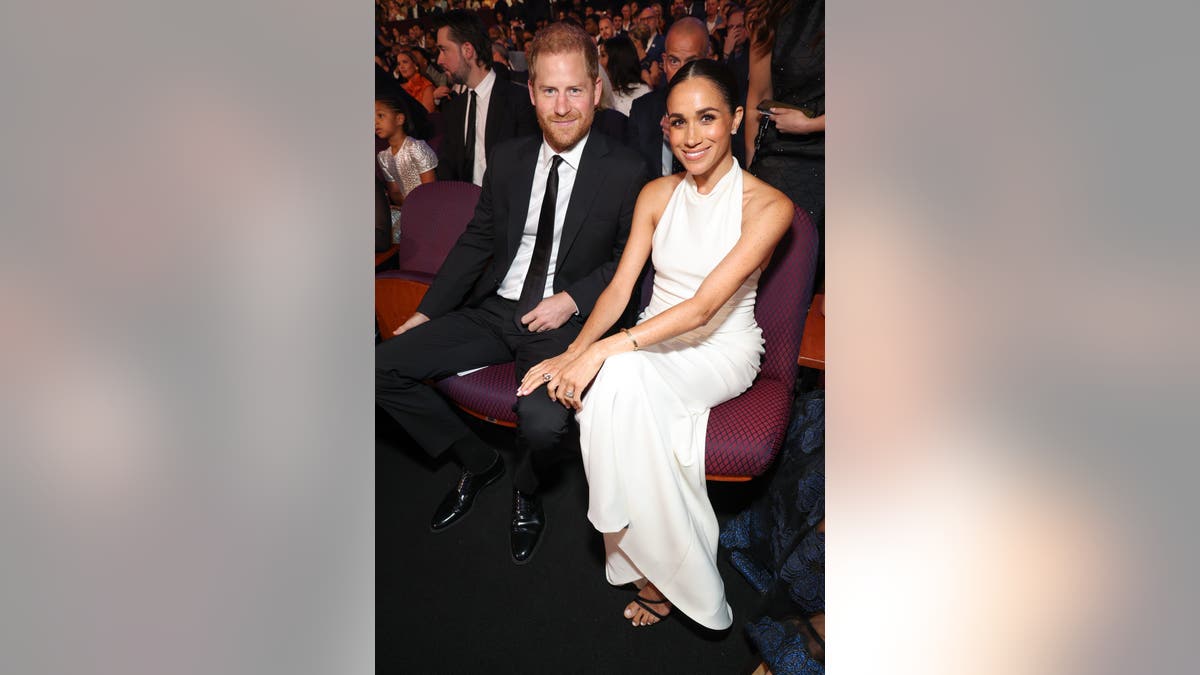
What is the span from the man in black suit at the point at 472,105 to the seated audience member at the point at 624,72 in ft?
1.04

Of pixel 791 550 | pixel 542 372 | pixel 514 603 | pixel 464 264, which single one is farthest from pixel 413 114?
pixel 791 550

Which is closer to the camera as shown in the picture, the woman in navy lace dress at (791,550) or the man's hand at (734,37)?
the woman in navy lace dress at (791,550)

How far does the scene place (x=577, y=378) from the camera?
126 centimetres

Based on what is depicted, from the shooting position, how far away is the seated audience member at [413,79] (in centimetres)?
269

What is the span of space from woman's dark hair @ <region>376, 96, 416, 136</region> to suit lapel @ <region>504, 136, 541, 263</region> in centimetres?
48

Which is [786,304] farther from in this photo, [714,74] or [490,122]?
[490,122]

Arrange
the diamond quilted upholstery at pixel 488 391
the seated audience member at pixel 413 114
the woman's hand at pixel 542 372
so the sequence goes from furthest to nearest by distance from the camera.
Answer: the seated audience member at pixel 413 114, the diamond quilted upholstery at pixel 488 391, the woman's hand at pixel 542 372

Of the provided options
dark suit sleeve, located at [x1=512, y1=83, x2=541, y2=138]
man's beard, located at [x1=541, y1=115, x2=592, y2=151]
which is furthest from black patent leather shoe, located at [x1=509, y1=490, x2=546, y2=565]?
dark suit sleeve, located at [x1=512, y1=83, x2=541, y2=138]

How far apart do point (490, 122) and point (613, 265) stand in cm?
78

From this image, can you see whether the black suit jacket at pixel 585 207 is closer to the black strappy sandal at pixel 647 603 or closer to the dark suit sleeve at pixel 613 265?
the dark suit sleeve at pixel 613 265

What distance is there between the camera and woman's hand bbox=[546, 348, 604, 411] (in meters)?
1.26

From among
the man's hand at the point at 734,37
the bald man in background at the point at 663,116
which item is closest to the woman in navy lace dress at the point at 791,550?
the bald man in background at the point at 663,116
